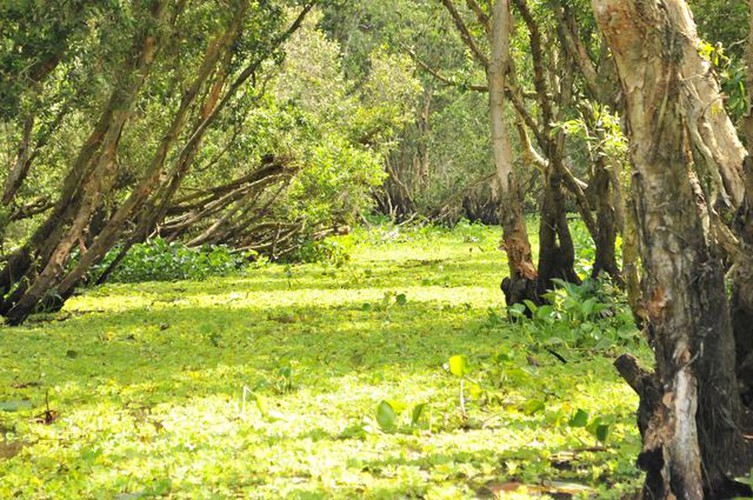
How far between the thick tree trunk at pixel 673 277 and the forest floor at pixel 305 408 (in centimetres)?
62

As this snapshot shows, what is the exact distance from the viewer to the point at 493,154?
1214 centimetres

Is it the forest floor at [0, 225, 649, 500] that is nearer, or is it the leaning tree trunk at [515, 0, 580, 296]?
the forest floor at [0, 225, 649, 500]

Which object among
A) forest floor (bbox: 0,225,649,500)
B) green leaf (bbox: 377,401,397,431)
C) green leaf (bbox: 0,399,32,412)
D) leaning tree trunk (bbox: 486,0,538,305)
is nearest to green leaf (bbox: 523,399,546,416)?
forest floor (bbox: 0,225,649,500)

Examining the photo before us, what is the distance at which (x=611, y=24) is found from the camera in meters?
3.81

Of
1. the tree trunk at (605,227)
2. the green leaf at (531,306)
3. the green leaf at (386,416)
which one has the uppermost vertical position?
the tree trunk at (605,227)

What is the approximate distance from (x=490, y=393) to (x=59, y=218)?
558cm

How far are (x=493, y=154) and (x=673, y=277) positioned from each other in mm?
8524

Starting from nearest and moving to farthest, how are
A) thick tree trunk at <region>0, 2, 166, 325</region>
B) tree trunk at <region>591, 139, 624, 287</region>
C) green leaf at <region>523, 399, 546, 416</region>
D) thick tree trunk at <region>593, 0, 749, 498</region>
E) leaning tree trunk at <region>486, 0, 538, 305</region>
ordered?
thick tree trunk at <region>593, 0, 749, 498</region>, green leaf at <region>523, 399, 546, 416</region>, thick tree trunk at <region>0, 2, 166, 325</region>, leaning tree trunk at <region>486, 0, 538, 305</region>, tree trunk at <region>591, 139, 624, 287</region>

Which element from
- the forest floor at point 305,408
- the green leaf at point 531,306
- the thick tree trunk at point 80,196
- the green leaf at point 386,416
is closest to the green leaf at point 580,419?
the forest floor at point 305,408

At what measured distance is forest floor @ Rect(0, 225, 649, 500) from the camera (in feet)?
14.5

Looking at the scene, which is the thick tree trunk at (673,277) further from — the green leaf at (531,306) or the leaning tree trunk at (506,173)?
the leaning tree trunk at (506,173)

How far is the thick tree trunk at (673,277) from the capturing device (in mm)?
3691

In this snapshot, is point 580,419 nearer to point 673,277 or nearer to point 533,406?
point 533,406

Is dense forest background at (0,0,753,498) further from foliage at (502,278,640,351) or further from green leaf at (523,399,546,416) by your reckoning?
green leaf at (523,399,546,416)
